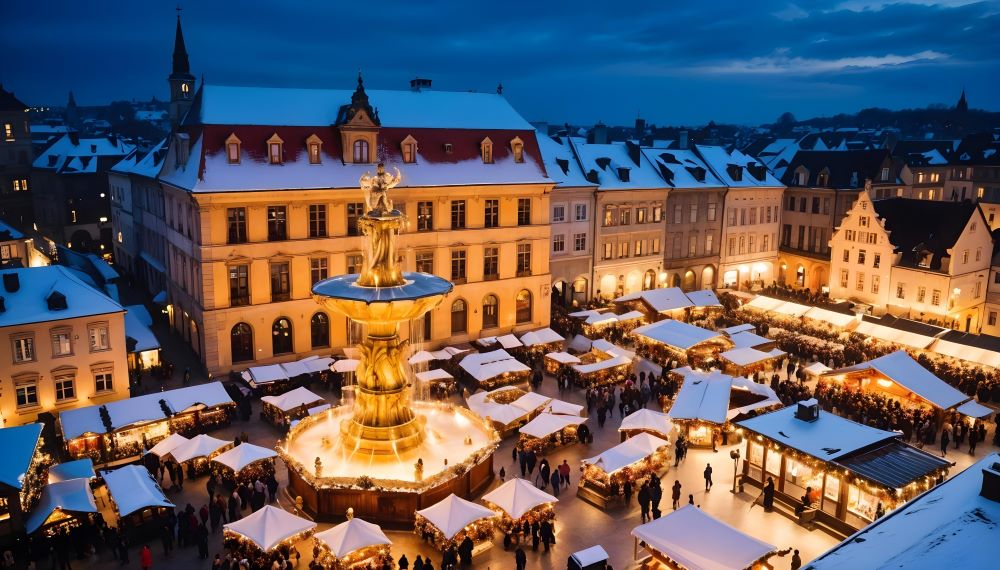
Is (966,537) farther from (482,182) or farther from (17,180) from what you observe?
(17,180)

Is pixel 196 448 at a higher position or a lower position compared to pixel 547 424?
lower

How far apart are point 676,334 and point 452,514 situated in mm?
23209

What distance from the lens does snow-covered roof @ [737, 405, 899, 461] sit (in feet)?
77.6

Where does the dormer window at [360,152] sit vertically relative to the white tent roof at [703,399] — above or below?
above

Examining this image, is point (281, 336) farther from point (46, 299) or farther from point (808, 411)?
point (808, 411)

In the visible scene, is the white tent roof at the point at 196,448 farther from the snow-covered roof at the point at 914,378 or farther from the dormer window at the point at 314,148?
the snow-covered roof at the point at 914,378

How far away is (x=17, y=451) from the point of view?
73.7 ft

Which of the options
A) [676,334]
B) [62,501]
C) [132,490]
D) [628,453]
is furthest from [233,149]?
[676,334]

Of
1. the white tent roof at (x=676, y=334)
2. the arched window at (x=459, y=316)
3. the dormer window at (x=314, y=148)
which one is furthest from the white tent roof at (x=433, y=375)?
the dormer window at (x=314, y=148)

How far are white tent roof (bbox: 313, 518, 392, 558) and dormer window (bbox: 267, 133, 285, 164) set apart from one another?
74.4ft

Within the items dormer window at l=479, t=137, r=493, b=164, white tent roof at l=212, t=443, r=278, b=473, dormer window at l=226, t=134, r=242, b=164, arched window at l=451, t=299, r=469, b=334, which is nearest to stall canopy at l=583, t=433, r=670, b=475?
white tent roof at l=212, t=443, r=278, b=473

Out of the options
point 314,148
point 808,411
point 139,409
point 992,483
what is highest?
point 314,148

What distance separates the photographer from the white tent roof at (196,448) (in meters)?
25.6

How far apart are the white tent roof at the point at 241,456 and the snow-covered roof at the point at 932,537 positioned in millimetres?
18865
